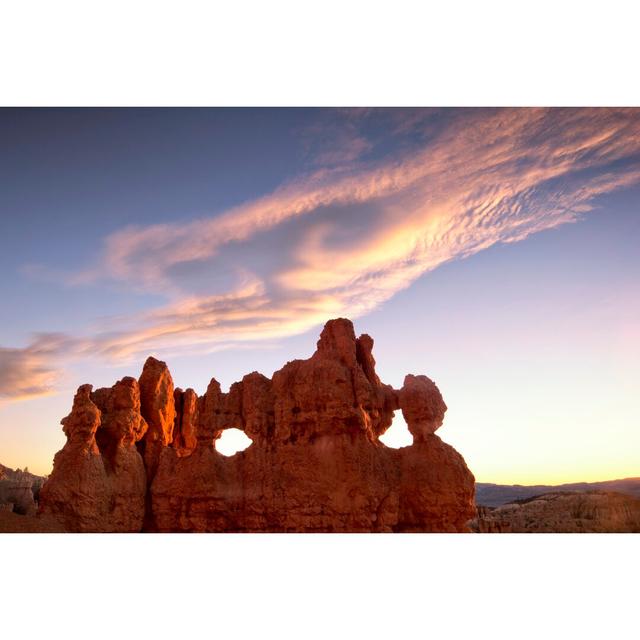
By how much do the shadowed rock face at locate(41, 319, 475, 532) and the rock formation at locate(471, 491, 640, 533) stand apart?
557 centimetres

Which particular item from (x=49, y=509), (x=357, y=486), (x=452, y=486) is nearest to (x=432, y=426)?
(x=452, y=486)

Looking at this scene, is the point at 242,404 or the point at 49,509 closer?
the point at 49,509

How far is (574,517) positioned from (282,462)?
1799 cm

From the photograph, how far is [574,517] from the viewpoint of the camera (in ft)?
96.6

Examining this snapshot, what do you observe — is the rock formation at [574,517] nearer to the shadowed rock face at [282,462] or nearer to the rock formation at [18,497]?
the shadowed rock face at [282,462]

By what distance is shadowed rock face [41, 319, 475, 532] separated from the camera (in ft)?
63.1

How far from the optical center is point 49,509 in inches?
761

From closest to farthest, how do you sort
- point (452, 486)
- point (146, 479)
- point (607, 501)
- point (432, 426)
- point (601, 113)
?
point (601, 113) < point (452, 486) < point (432, 426) < point (146, 479) < point (607, 501)

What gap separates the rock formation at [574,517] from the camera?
24906 mm

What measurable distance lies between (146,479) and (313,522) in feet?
23.2

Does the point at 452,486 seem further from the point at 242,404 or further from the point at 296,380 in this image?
the point at 242,404

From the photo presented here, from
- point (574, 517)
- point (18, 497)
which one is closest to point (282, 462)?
point (18, 497)

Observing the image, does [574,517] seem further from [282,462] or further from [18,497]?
[18,497]

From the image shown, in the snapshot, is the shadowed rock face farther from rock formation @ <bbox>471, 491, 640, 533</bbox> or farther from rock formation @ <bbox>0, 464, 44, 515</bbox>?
rock formation @ <bbox>471, 491, 640, 533</bbox>
